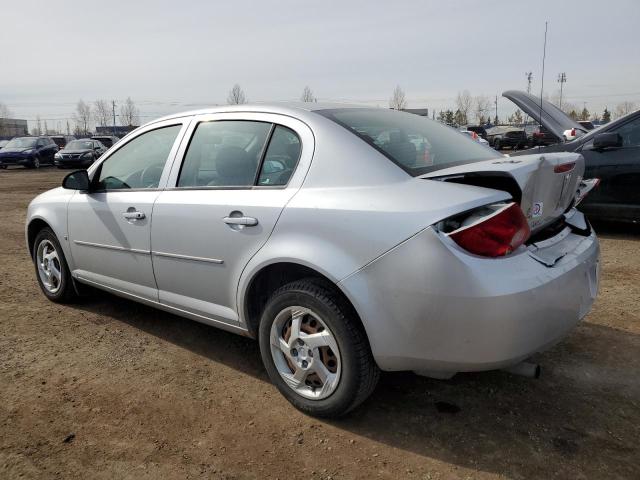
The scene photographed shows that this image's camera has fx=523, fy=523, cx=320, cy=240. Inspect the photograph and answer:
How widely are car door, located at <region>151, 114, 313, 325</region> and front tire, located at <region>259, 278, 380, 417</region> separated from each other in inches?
13.1

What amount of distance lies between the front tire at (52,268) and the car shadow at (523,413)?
1499 millimetres

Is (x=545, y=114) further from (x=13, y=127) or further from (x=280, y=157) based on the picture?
(x=13, y=127)

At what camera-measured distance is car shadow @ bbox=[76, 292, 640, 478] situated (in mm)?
2342

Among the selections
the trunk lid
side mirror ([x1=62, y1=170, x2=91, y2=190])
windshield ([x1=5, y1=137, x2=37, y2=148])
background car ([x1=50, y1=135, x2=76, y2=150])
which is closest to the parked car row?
windshield ([x1=5, y1=137, x2=37, y2=148])

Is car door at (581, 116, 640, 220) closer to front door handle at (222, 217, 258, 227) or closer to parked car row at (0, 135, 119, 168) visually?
front door handle at (222, 217, 258, 227)

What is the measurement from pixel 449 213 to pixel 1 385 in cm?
280

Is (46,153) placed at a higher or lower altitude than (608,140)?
lower

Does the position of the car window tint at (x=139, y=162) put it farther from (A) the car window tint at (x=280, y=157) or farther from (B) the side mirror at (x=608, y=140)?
(B) the side mirror at (x=608, y=140)

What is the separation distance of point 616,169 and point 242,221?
5374 mm

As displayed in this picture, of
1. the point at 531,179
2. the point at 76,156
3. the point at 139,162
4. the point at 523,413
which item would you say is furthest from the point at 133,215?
the point at 76,156

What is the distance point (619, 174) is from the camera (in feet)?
20.6

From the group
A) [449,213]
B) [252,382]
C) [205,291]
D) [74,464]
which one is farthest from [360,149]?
[74,464]

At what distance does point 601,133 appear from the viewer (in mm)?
6602

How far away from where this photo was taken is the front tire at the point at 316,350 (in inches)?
97.3
